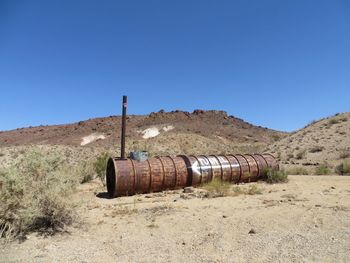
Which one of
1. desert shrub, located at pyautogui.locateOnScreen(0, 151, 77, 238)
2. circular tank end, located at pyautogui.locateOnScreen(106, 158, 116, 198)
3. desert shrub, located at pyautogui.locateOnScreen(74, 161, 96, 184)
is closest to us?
desert shrub, located at pyautogui.locateOnScreen(0, 151, 77, 238)

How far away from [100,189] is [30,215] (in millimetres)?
7305

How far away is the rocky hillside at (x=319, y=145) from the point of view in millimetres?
22906

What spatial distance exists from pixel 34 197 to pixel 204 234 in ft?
12.4

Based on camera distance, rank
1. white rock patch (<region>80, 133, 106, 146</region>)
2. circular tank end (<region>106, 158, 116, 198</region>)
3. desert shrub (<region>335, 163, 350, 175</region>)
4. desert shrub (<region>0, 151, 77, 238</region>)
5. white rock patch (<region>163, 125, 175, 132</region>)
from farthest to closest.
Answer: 1. white rock patch (<region>163, 125, 175, 132</region>)
2. white rock patch (<region>80, 133, 106, 146</region>)
3. desert shrub (<region>335, 163, 350, 175</region>)
4. circular tank end (<region>106, 158, 116, 198</region>)
5. desert shrub (<region>0, 151, 77, 238</region>)

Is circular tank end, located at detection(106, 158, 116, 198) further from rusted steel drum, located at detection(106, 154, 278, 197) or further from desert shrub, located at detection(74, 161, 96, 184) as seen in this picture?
desert shrub, located at detection(74, 161, 96, 184)

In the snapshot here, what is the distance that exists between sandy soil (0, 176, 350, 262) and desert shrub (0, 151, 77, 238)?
372mm

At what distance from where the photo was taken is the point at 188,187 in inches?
522

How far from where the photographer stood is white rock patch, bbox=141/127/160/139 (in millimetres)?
57888

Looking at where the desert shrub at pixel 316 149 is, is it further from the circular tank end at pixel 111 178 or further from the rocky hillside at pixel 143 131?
the rocky hillside at pixel 143 131

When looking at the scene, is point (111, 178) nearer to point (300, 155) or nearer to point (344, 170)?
point (344, 170)

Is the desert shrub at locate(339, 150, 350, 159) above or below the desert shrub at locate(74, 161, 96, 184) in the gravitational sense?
above

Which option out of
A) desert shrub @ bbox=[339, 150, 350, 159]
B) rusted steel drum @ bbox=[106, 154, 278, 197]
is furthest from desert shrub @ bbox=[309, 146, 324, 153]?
rusted steel drum @ bbox=[106, 154, 278, 197]

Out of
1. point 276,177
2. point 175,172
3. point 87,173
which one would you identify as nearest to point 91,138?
point 87,173

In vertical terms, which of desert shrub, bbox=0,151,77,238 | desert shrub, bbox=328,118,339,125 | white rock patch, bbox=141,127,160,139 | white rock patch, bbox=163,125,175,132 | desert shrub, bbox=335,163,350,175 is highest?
white rock patch, bbox=163,125,175,132
